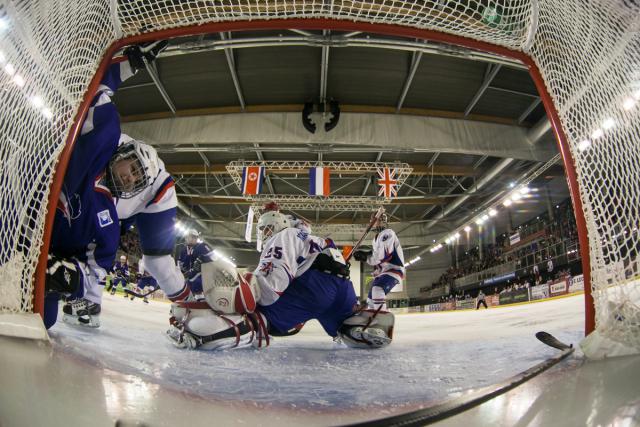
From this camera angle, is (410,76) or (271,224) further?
(410,76)

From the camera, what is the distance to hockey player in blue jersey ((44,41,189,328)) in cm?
140

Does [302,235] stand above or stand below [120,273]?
above

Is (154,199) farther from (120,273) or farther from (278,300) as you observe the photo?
(120,273)

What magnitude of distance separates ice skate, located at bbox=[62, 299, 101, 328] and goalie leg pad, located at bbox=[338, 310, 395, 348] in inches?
61.2

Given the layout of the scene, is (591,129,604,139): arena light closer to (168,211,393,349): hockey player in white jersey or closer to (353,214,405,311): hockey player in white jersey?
(168,211,393,349): hockey player in white jersey

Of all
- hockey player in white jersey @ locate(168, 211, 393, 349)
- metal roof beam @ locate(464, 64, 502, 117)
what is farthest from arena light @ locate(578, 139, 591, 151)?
metal roof beam @ locate(464, 64, 502, 117)

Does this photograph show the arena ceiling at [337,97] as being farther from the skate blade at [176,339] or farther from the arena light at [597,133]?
the skate blade at [176,339]

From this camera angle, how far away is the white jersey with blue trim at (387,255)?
14.7ft

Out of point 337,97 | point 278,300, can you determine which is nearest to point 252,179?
point 337,97

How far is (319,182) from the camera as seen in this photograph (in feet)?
24.2

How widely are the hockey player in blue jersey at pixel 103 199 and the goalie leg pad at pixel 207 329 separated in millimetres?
457

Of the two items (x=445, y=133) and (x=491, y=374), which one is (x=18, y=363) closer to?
(x=491, y=374)

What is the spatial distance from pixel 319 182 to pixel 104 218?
5878 mm

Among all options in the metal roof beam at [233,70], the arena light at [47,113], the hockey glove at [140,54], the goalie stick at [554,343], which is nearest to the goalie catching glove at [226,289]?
the arena light at [47,113]
